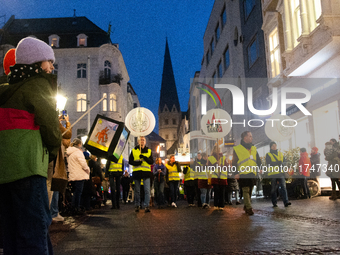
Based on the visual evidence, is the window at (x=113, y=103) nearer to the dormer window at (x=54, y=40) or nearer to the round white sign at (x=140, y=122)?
the dormer window at (x=54, y=40)

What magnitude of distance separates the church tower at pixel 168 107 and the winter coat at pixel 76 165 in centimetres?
12137

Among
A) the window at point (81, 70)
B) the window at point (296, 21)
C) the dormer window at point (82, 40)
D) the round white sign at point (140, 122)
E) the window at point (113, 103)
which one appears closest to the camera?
the round white sign at point (140, 122)

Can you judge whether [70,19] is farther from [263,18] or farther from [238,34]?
[263,18]

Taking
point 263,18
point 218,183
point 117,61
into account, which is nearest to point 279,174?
point 218,183

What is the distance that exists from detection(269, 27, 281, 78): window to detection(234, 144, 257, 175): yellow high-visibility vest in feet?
35.3

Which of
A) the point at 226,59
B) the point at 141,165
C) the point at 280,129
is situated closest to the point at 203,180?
the point at 141,165

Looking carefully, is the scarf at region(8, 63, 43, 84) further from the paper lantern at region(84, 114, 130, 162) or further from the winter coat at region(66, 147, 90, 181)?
the winter coat at region(66, 147, 90, 181)

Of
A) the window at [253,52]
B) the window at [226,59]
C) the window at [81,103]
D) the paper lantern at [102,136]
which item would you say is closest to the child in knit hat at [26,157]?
the paper lantern at [102,136]

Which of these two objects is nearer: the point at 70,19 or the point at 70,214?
the point at 70,214

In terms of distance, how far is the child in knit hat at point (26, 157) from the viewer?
98.5 inches

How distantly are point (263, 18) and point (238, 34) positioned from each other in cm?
634

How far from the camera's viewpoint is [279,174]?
1112 centimetres

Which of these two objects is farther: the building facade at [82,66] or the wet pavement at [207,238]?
the building facade at [82,66]

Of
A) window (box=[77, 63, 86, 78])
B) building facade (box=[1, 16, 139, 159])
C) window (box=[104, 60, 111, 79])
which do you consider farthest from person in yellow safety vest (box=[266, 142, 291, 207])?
window (box=[77, 63, 86, 78])
